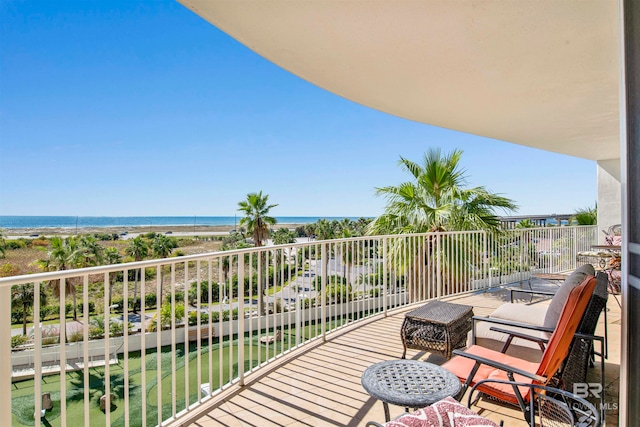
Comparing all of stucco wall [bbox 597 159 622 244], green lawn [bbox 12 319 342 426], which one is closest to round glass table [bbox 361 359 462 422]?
stucco wall [bbox 597 159 622 244]

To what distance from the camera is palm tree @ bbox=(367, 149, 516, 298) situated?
593 cm

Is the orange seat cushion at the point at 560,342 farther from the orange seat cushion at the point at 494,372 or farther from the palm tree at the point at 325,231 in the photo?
the palm tree at the point at 325,231

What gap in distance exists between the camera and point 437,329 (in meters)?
3.00

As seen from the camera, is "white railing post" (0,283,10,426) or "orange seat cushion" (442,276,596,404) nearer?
"white railing post" (0,283,10,426)

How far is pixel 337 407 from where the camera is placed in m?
2.46

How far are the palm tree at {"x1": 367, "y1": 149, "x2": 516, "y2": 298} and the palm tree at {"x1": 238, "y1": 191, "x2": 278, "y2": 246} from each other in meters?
18.5

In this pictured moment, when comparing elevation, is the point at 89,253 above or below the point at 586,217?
below

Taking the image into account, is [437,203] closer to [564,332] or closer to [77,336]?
[564,332]

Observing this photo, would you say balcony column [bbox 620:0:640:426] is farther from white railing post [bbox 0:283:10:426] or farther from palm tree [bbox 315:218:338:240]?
palm tree [bbox 315:218:338:240]

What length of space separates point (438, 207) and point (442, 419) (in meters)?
5.82

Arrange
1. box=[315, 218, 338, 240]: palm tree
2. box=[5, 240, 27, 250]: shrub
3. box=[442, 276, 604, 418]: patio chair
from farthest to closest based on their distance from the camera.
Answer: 1. box=[5, 240, 27, 250]: shrub
2. box=[315, 218, 338, 240]: palm tree
3. box=[442, 276, 604, 418]: patio chair

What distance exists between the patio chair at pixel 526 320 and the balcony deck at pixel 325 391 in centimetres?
50

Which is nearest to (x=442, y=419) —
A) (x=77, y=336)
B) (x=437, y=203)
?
(x=437, y=203)

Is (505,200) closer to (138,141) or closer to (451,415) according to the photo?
(451,415)
